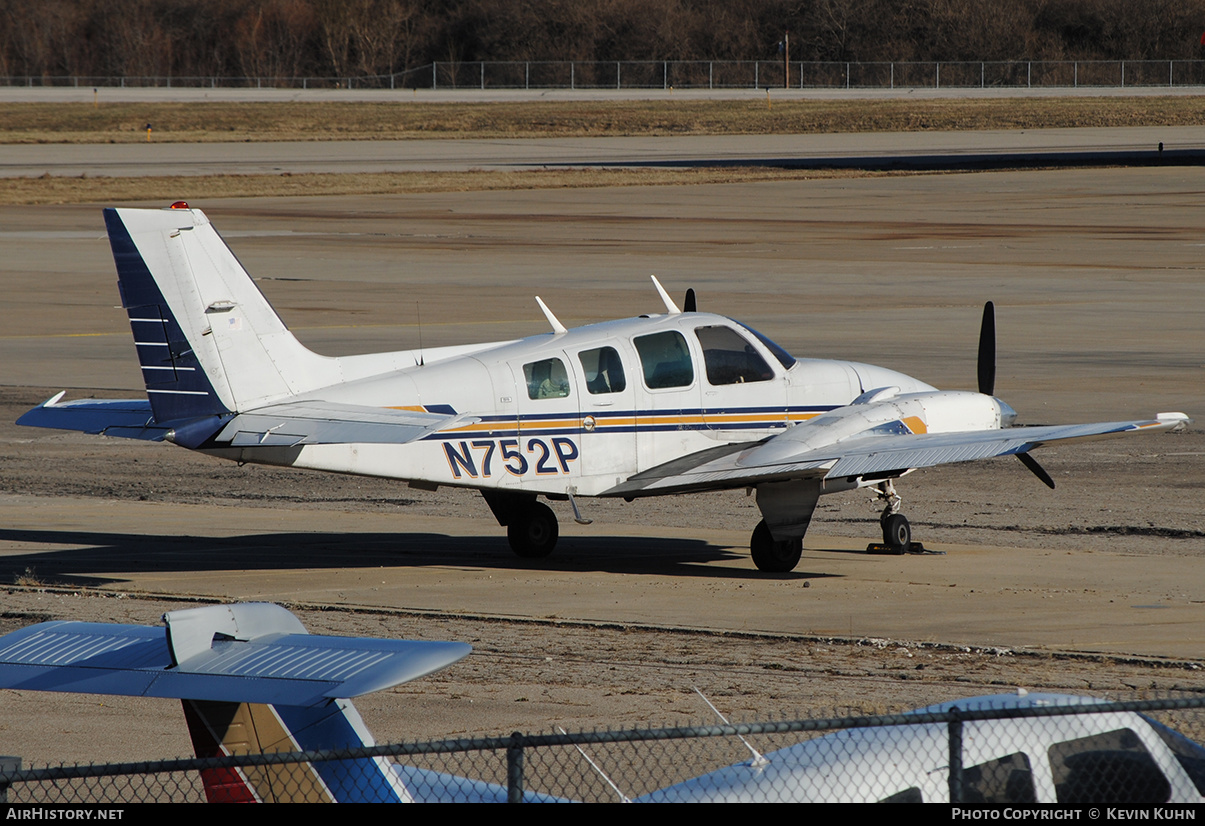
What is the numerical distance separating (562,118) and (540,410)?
3563 inches

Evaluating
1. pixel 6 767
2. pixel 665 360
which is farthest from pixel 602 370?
pixel 6 767

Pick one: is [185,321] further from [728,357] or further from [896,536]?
[896,536]

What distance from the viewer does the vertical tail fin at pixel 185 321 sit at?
14.1 m

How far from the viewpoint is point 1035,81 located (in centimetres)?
12575

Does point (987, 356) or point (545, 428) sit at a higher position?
point (987, 356)

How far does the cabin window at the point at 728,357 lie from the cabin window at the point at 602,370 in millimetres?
947

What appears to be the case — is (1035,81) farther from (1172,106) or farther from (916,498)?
(916,498)

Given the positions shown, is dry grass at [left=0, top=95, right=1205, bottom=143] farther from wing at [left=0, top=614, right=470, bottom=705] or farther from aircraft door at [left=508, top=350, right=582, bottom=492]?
wing at [left=0, top=614, right=470, bottom=705]

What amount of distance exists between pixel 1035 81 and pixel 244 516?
Answer: 116364mm

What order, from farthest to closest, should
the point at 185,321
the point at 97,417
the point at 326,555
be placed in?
the point at 326,555 → the point at 97,417 → the point at 185,321

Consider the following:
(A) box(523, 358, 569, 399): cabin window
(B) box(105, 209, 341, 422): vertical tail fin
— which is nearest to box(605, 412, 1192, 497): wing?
(A) box(523, 358, 569, 399): cabin window

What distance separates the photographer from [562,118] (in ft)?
340

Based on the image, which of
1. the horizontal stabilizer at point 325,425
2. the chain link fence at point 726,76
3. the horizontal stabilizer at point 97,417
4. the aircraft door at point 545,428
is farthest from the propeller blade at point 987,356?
the chain link fence at point 726,76
